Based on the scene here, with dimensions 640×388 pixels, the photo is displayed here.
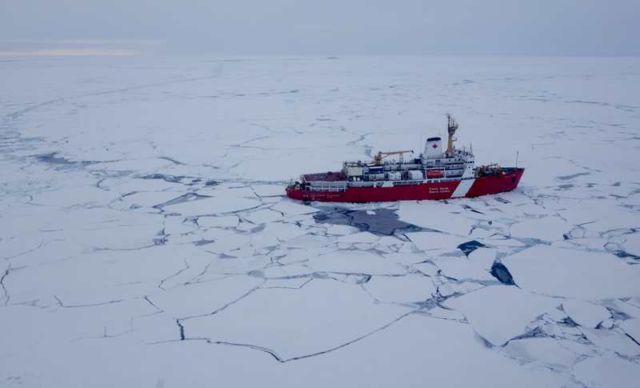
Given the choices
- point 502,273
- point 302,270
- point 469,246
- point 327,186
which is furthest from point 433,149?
point 302,270

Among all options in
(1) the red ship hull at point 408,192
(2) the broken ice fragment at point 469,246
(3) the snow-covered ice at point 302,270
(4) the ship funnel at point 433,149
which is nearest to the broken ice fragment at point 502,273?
(3) the snow-covered ice at point 302,270

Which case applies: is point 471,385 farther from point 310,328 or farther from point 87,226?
point 87,226

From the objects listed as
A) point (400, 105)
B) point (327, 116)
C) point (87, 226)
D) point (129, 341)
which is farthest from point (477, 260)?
point (400, 105)

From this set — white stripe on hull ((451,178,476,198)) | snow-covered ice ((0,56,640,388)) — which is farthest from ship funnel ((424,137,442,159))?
snow-covered ice ((0,56,640,388))

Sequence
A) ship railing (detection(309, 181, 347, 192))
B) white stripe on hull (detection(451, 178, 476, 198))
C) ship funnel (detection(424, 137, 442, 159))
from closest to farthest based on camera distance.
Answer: ship railing (detection(309, 181, 347, 192)) → white stripe on hull (detection(451, 178, 476, 198)) → ship funnel (detection(424, 137, 442, 159))

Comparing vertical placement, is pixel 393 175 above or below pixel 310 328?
above

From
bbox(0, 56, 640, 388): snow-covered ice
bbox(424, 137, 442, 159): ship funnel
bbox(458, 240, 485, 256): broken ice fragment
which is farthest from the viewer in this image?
bbox(424, 137, 442, 159): ship funnel

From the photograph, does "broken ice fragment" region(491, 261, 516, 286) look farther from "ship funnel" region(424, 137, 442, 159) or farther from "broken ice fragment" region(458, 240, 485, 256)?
"ship funnel" region(424, 137, 442, 159)

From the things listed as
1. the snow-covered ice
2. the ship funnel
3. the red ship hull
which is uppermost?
the ship funnel
